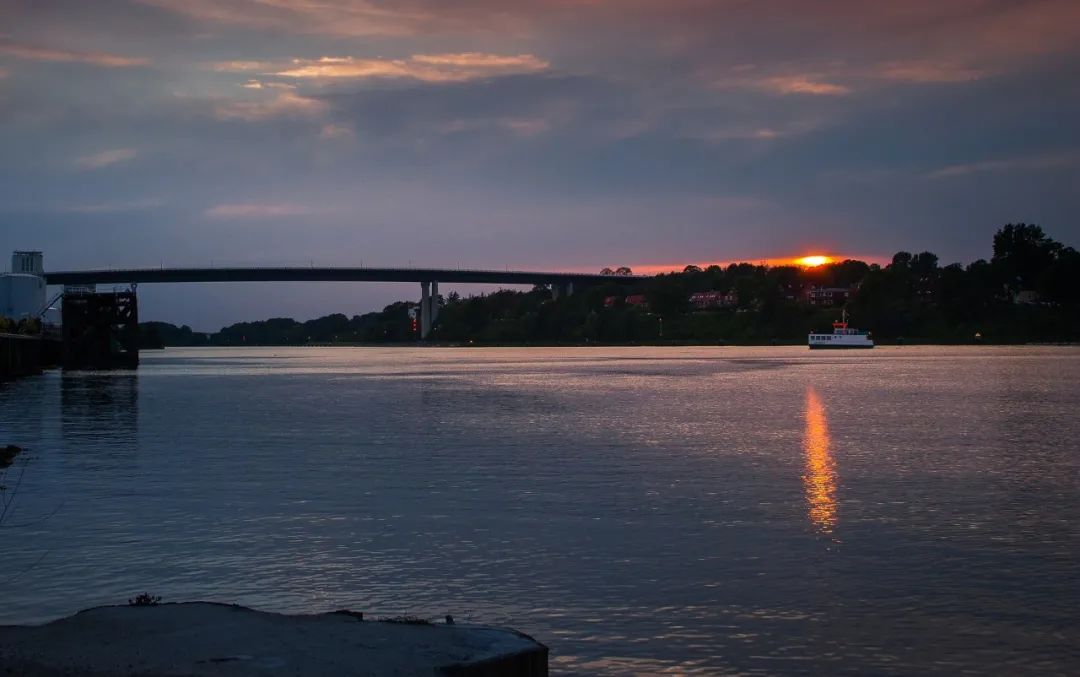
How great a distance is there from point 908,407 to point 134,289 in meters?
78.7

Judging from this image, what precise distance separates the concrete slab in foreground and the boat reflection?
9.96 m

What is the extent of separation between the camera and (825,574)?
1508cm

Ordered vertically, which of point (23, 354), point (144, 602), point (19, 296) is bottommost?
point (144, 602)

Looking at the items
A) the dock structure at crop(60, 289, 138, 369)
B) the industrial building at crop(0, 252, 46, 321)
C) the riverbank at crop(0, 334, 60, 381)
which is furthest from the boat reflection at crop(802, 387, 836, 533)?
the industrial building at crop(0, 252, 46, 321)

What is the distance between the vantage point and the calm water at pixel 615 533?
40.6 feet

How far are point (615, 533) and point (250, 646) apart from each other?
919cm

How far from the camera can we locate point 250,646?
9.82m

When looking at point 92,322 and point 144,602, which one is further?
point 92,322

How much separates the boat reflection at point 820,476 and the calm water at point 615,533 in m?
0.09

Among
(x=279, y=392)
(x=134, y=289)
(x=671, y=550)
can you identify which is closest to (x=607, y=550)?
(x=671, y=550)

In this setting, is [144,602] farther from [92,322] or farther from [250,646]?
[92,322]

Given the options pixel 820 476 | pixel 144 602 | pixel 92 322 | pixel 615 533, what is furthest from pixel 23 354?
pixel 144 602

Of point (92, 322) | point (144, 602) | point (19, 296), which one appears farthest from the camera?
point (19, 296)

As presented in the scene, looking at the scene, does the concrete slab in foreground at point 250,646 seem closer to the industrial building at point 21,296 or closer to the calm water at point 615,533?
the calm water at point 615,533
